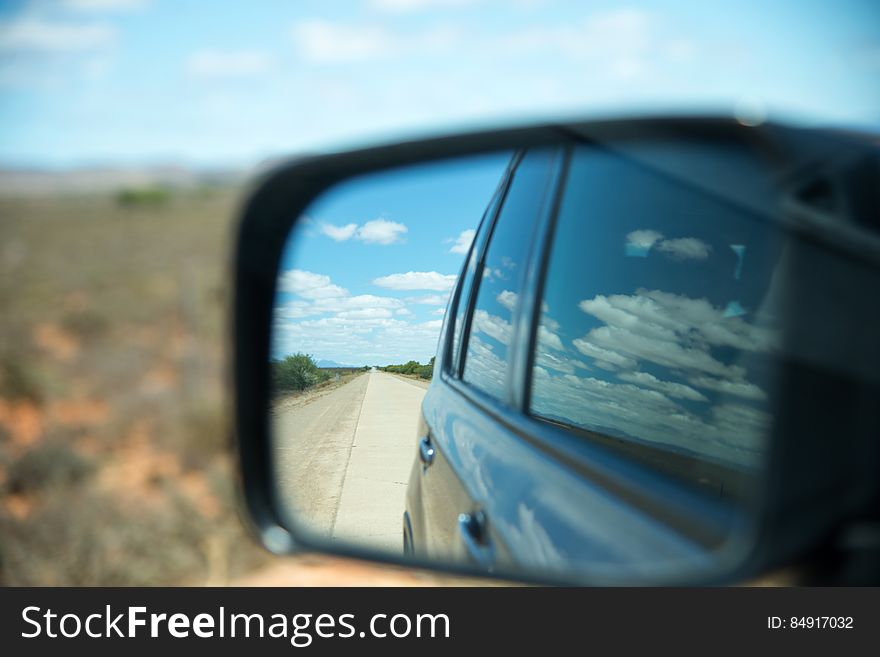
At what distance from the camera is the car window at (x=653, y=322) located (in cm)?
177

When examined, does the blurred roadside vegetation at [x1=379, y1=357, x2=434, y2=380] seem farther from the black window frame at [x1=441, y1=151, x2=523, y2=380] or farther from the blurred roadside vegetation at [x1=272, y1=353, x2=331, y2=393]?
the blurred roadside vegetation at [x1=272, y1=353, x2=331, y2=393]

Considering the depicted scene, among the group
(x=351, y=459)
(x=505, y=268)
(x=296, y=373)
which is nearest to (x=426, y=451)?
(x=351, y=459)

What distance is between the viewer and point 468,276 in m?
2.67

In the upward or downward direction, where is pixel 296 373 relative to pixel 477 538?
upward

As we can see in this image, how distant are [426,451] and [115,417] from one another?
45.5 feet

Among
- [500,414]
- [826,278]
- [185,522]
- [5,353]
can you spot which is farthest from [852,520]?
[5,353]

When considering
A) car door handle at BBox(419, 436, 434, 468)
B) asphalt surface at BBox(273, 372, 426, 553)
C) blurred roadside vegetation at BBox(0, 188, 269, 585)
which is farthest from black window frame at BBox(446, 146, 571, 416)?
blurred roadside vegetation at BBox(0, 188, 269, 585)

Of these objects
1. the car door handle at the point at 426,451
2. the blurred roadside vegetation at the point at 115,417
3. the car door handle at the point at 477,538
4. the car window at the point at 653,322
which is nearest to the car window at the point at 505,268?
the car window at the point at 653,322

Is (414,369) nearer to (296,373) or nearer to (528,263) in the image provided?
(296,373)

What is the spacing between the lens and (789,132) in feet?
3.57

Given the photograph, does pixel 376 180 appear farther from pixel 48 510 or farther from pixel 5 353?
pixel 5 353

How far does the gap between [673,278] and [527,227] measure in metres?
0.45

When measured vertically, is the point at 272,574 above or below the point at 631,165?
below
